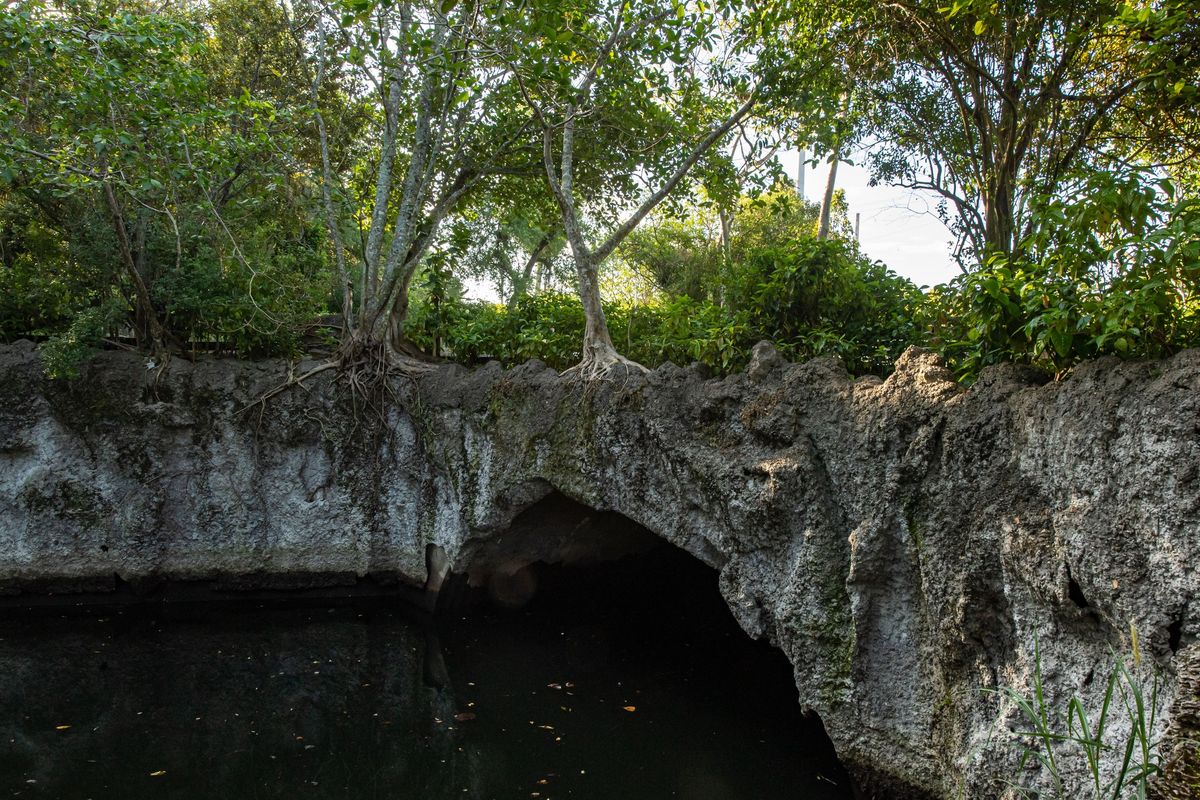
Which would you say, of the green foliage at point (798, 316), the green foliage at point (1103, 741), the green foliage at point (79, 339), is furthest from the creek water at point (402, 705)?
the green foliage at point (798, 316)

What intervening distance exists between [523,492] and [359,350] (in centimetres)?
287

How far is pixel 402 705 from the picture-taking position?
285 inches

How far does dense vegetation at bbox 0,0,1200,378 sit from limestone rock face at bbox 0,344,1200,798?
0.54 meters

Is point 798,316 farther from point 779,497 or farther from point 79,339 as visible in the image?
point 79,339

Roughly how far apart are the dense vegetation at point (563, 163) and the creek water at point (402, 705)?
9.83 ft

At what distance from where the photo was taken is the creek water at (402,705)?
5938 millimetres

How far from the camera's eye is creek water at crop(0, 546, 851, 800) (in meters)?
5.94

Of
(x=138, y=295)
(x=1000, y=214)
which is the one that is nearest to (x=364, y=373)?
(x=138, y=295)

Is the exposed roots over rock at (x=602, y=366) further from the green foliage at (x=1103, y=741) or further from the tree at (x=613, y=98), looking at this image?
the green foliage at (x=1103, y=741)

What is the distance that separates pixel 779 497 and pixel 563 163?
14.6 feet

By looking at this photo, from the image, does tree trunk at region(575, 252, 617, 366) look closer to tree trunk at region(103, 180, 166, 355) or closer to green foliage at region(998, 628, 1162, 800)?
green foliage at region(998, 628, 1162, 800)

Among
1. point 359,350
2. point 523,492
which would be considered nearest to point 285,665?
point 523,492

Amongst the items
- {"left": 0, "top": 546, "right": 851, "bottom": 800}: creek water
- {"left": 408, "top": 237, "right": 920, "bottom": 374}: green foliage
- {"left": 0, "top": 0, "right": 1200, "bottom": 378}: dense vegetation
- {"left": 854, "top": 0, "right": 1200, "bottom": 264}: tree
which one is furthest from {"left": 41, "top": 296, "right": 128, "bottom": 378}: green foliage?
{"left": 854, "top": 0, "right": 1200, "bottom": 264}: tree

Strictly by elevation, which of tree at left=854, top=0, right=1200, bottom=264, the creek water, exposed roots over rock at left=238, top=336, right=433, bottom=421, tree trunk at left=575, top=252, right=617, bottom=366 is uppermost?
tree at left=854, top=0, right=1200, bottom=264
